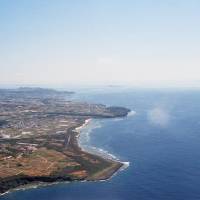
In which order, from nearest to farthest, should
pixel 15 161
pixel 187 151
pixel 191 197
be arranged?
pixel 191 197 → pixel 15 161 → pixel 187 151

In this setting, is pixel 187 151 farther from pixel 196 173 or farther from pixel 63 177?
pixel 63 177

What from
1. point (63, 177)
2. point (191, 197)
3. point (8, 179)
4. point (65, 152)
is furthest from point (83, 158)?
point (191, 197)

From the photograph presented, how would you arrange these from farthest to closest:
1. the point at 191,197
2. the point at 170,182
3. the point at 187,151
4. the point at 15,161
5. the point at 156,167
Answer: the point at 187,151, the point at 15,161, the point at 156,167, the point at 170,182, the point at 191,197

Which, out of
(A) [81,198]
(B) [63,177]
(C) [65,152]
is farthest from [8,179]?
(C) [65,152]

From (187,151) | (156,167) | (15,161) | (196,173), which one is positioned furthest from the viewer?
(187,151)

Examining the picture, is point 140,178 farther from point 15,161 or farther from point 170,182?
point 15,161

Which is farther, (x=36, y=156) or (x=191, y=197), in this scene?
(x=36, y=156)

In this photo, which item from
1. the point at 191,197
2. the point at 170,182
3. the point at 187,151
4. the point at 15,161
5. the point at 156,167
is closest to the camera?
the point at 191,197

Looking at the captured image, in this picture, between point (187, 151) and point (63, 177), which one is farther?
point (187, 151)
